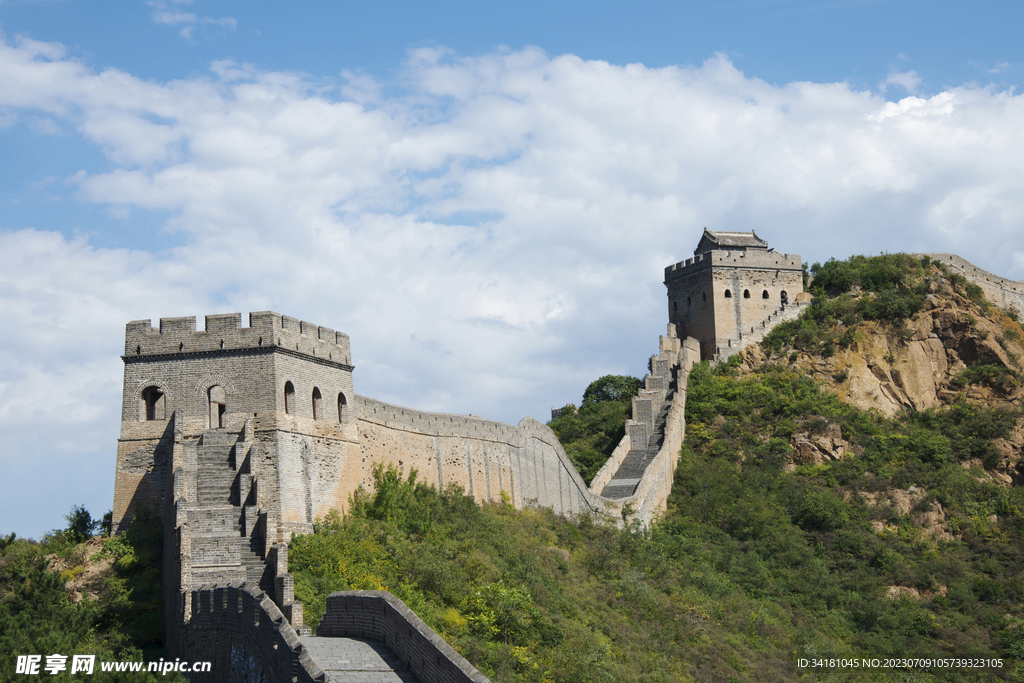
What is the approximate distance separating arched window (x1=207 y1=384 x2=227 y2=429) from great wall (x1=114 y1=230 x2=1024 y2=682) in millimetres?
28

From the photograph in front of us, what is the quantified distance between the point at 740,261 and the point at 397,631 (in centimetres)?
3867

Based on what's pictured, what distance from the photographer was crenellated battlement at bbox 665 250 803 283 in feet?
177

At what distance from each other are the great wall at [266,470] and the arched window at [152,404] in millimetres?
34

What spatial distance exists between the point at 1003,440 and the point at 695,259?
55.1 ft

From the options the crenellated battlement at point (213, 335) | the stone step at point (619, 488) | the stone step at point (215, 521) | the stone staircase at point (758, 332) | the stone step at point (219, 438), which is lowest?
the stone step at point (215, 521)

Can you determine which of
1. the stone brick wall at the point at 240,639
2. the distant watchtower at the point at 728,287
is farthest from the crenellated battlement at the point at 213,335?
the distant watchtower at the point at 728,287

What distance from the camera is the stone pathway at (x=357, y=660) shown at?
1770cm

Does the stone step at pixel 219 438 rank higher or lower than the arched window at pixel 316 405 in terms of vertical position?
lower

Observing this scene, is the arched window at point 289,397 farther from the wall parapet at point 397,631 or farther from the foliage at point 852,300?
the foliage at point 852,300

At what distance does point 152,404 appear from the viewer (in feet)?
87.6

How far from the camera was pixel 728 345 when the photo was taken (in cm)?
5088

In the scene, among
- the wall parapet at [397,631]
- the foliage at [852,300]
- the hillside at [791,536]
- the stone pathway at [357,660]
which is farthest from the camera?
the foliage at [852,300]

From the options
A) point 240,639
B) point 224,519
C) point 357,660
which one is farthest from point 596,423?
point 357,660

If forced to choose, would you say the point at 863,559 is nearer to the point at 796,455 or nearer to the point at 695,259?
the point at 796,455
